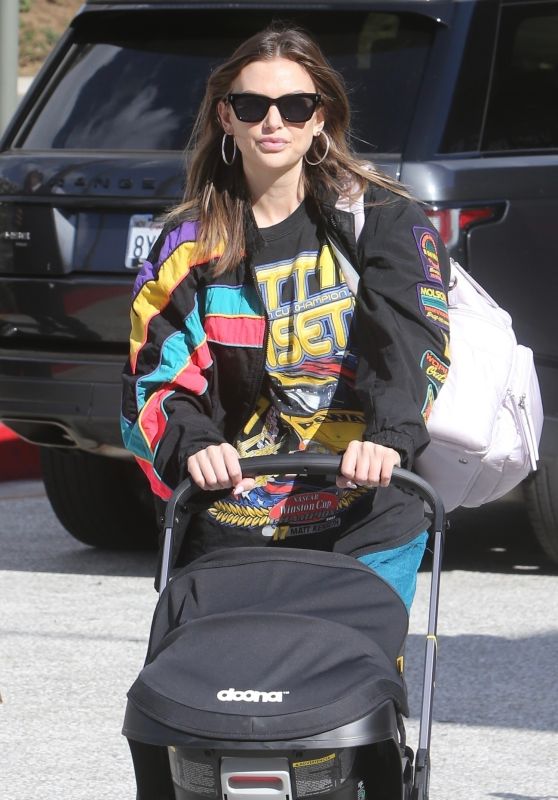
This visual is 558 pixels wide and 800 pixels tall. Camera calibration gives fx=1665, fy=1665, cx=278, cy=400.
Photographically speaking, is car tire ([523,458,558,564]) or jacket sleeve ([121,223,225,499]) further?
car tire ([523,458,558,564])

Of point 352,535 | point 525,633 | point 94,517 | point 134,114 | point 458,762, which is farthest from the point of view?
point 94,517

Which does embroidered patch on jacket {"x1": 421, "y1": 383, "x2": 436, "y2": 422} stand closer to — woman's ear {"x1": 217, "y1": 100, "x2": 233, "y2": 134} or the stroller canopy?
the stroller canopy

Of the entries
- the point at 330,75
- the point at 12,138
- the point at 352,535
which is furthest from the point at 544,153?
the point at 352,535

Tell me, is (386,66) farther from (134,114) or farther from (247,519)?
(247,519)

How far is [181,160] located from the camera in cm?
566

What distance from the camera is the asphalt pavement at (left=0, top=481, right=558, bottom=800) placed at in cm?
419

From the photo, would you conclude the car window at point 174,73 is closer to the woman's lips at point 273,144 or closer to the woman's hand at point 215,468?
the woman's lips at point 273,144

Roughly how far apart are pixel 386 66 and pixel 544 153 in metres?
0.63

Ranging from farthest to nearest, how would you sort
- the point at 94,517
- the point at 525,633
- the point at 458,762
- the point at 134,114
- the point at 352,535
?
1. the point at 94,517
2. the point at 134,114
3. the point at 525,633
4. the point at 458,762
5. the point at 352,535

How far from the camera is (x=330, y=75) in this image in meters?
3.25

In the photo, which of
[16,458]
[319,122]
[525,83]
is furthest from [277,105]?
[16,458]

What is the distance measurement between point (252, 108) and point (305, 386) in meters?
0.53

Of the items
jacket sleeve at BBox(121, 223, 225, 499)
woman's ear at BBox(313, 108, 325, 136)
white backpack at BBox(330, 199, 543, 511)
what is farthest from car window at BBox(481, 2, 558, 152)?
jacket sleeve at BBox(121, 223, 225, 499)

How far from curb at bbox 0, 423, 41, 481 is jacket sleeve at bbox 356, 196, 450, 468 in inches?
255
